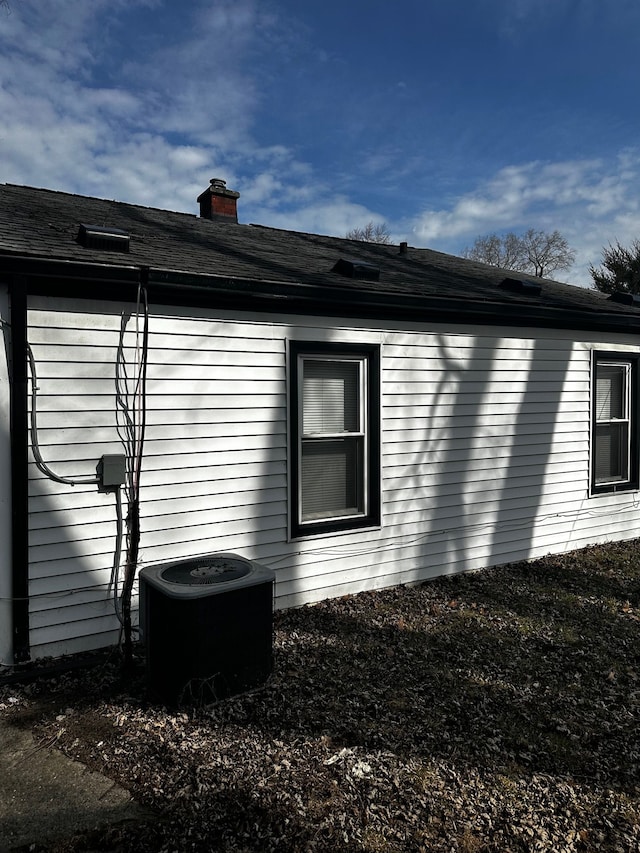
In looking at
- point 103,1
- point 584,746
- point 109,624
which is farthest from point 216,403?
point 103,1

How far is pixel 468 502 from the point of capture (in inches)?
252

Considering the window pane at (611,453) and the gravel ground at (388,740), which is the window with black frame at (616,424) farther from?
the gravel ground at (388,740)

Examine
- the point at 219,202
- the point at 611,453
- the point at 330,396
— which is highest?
the point at 219,202

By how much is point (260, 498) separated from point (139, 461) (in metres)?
1.22

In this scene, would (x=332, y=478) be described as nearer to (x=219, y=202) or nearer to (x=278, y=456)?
(x=278, y=456)

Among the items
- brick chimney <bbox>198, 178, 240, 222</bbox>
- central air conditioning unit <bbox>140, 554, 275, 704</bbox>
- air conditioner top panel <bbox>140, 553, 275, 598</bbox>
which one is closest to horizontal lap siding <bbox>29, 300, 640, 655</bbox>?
air conditioner top panel <bbox>140, 553, 275, 598</bbox>

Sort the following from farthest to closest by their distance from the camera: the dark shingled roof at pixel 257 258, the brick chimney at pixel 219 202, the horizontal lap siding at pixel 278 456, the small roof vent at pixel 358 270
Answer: the brick chimney at pixel 219 202
the small roof vent at pixel 358 270
the dark shingled roof at pixel 257 258
the horizontal lap siding at pixel 278 456

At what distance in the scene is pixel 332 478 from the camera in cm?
568

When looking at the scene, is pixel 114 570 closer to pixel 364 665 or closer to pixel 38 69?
pixel 364 665

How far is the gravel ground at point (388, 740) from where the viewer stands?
2.58m

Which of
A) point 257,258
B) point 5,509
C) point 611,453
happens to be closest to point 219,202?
point 257,258

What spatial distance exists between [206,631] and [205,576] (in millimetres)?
371

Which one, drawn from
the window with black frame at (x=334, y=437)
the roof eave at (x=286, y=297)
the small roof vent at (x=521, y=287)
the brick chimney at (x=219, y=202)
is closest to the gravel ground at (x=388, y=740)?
the window with black frame at (x=334, y=437)

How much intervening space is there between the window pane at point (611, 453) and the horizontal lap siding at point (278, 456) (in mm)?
339
